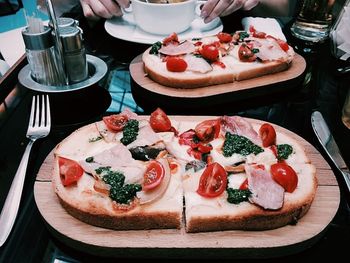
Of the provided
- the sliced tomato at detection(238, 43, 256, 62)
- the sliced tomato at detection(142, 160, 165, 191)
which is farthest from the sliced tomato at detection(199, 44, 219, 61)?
the sliced tomato at detection(142, 160, 165, 191)

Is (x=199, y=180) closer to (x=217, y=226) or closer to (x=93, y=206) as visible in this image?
(x=217, y=226)

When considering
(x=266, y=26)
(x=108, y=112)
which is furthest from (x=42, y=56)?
(x=266, y=26)

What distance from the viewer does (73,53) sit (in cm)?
229

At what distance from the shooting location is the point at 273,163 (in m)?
1.75

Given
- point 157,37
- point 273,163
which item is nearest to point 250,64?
point 157,37

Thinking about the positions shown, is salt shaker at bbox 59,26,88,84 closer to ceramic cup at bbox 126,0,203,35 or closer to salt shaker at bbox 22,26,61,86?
salt shaker at bbox 22,26,61,86

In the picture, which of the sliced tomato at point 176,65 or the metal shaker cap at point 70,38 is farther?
the sliced tomato at point 176,65

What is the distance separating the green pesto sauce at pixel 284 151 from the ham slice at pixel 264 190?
0.17 metres

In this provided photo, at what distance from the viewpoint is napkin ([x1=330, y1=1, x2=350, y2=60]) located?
275 centimetres

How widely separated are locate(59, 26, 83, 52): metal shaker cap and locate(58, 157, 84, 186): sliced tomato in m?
0.85

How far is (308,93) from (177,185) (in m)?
1.36

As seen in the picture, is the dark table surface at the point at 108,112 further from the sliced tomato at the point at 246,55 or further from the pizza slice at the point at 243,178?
the sliced tomato at the point at 246,55

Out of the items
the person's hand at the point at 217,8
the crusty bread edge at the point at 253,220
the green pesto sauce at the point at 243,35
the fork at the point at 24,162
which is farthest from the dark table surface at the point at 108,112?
the person's hand at the point at 217,8

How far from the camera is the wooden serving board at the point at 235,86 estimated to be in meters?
2.42
